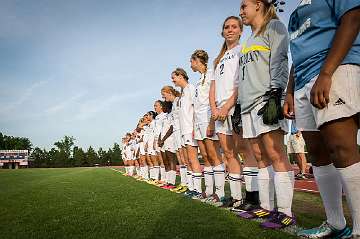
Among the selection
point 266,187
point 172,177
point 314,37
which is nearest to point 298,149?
point 172,177

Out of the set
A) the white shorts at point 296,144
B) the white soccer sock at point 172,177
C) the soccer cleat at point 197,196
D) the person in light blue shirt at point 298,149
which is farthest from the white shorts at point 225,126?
the white shorts at point 296,144

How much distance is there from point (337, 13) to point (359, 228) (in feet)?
5.31

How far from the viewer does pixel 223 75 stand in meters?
5.18

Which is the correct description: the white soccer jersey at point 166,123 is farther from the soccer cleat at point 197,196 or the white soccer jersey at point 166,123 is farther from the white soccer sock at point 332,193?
the white soccer sock at point 332,193

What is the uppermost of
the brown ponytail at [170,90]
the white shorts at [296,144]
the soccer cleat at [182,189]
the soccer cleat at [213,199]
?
the brown ponytail at [170,90]

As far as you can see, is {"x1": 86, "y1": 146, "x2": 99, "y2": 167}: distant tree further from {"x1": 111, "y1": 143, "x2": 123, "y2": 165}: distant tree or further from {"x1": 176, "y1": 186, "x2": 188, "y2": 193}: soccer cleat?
{"x1": 176, "y1": 186, "x2": 188, "y2": 193}: soccer cleat

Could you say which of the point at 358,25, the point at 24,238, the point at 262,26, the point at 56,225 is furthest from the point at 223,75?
the point at 24,238

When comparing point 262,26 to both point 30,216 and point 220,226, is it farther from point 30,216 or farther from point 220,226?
point 30,216

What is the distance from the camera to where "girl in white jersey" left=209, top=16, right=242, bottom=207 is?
5.06 meters

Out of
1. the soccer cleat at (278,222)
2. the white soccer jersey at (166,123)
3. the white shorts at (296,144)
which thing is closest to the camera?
the soccer cleat at (278,222)

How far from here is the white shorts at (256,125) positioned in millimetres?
3744

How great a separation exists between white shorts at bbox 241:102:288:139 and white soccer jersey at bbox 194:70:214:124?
205 cm

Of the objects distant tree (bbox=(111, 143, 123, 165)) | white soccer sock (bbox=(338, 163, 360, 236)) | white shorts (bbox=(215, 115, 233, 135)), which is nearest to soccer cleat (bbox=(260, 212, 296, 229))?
white soccer sock (bbox=(338, 163, 360, 236))

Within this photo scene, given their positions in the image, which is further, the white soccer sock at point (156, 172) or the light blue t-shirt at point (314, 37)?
the white soccer sock at point (156, 172)
